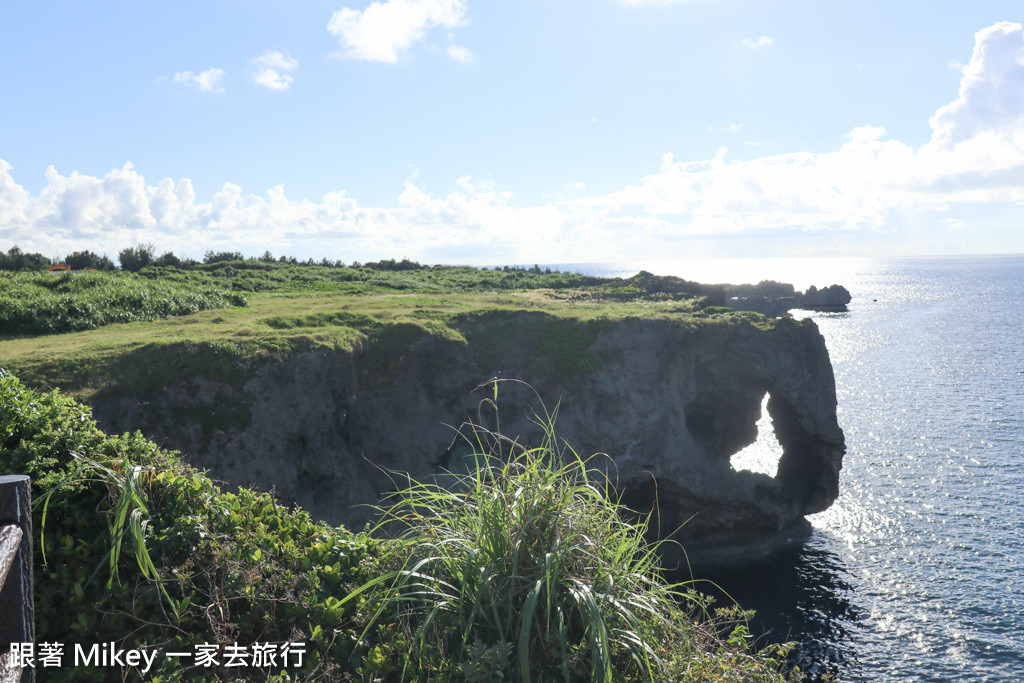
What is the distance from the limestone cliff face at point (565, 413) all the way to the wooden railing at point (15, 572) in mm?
14944

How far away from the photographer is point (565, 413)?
87.5ft

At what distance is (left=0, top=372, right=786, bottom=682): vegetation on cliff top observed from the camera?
432cm

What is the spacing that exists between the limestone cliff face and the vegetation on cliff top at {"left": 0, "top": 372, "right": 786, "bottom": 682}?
44.3ft

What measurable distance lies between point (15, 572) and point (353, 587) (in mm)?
2399

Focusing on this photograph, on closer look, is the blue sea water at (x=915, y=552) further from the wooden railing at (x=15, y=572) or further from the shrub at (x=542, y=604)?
the wooden railing at (x=15, y=572)

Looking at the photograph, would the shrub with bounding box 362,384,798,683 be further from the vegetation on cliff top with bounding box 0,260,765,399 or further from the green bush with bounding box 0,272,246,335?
the green bush with bounding box 0,272,246,335

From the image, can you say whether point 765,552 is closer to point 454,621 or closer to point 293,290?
point 454,621

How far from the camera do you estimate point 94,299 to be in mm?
27312

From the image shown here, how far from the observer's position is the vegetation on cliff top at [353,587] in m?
4.32

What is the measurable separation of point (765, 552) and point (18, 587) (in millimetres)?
31659

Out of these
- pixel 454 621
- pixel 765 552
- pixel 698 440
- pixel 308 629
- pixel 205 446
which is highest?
pixel 454 621

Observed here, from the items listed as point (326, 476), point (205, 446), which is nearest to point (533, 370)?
point (326, 476)

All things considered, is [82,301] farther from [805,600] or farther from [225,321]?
[805,600]

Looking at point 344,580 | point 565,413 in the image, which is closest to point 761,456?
point 565,413
